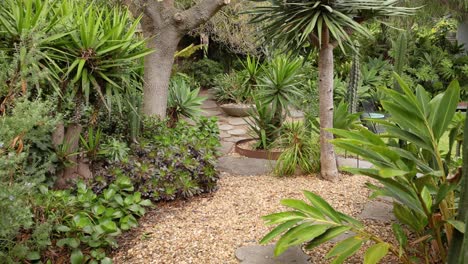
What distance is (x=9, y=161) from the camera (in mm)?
1928

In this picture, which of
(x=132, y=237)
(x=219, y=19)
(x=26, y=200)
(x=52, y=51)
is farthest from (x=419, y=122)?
(x=219, y=19)

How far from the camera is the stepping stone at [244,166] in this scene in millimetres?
4973

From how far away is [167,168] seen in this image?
3727 mm

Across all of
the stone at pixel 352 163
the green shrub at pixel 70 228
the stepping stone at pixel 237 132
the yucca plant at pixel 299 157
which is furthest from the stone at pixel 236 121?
the green shrub at pixel 70 228

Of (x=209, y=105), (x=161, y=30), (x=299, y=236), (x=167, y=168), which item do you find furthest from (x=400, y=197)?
(x=209, y=105)

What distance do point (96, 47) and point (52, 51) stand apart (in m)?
0.36

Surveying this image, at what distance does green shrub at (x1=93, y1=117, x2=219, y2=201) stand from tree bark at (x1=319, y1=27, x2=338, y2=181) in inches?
47.0

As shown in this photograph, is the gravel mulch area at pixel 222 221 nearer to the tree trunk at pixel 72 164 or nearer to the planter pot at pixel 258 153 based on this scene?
the tree trunk at pixel 72 164

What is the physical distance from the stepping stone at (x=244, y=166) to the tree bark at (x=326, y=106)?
77cm

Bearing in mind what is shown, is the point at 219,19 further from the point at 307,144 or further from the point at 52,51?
the point at 52,51

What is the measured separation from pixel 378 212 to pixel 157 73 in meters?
3.39

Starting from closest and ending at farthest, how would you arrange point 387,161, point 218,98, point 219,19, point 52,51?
point 387,161 → point 52,51 → point 219,19 → point 218,98

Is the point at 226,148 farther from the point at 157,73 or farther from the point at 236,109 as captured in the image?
the point at 236,109

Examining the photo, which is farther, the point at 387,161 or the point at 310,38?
the point at 310,38
